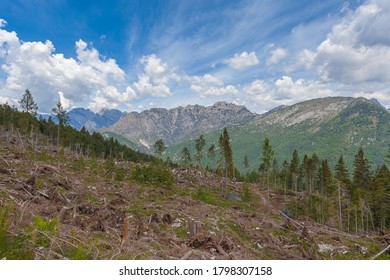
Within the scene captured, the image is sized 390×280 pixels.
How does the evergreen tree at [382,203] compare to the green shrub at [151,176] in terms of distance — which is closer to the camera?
the evergreen tree at [382,203]

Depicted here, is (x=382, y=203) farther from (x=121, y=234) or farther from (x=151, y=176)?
(x=121, y=234)

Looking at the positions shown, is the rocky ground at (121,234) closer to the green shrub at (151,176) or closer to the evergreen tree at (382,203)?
the green shrub at (151,176)

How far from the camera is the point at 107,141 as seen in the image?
11169cm

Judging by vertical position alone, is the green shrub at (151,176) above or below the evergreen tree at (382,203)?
above

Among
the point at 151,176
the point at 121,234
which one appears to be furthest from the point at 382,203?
the point at 121,234

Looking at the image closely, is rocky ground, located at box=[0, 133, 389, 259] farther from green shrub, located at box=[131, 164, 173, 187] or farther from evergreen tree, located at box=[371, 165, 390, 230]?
evergreen tree, located at box=[371, 165, 390, 230]

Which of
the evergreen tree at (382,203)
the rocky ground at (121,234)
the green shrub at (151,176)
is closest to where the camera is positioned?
the rocky ground at (121,234)

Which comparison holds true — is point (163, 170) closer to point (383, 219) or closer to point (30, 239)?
point (383, 219)

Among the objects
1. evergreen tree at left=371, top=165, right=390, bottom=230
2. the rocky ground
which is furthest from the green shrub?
evergreen tree at left=371, top=165, right=390, bottom=230

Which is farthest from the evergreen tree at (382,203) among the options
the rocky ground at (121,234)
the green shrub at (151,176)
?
the green shrub at (151,176)

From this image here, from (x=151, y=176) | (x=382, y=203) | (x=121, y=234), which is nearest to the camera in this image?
(x=121, y=234)

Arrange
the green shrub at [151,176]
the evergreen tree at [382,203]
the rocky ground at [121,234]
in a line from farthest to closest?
the green shrub at [151,176]
the evergreen tree at [382,203]
the rocky ground at [121,234]
